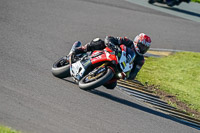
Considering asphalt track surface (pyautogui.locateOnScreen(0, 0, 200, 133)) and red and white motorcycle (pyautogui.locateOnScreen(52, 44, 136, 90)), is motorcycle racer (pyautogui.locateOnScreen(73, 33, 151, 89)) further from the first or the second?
asphalt track surface (pyautogui.locateOnScreen(0, 0, 200, 133))

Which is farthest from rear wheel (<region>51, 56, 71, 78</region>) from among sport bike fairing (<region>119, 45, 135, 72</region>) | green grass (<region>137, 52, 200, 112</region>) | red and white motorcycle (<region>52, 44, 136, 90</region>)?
green grass (<region>137, 52, 200, 112</region>)

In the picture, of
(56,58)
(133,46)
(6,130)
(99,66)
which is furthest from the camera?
(56,58)

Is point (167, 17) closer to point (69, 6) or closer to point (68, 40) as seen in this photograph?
point (69, 6)

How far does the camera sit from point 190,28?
18.1 meters

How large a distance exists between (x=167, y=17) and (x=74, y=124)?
13.6m

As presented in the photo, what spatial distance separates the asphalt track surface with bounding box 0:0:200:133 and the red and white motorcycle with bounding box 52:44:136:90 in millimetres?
216

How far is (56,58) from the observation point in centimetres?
1023

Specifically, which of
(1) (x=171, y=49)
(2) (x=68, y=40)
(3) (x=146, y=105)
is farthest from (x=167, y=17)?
(3) (x=146, y=105)

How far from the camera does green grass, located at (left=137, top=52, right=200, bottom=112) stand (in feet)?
34.7

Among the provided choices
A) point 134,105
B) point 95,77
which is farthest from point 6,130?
point 134,105

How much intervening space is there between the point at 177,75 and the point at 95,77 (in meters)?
4.78

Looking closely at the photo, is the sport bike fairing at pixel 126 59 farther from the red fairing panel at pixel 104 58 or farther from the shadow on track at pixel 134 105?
the shadow on track at pixel 134 105

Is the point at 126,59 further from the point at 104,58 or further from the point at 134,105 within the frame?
the point at 134,105

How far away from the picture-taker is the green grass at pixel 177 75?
10.6 metres
